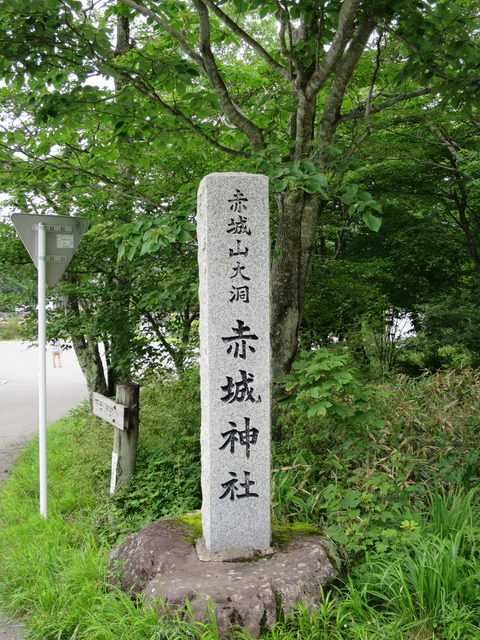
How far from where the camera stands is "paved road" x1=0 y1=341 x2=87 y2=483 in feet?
26.2

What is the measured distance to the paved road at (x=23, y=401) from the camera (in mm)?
7026

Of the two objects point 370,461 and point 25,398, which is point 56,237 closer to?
point 370,461

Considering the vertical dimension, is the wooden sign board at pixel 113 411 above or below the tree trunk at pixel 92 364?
below

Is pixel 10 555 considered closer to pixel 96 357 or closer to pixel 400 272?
pixel 96 357

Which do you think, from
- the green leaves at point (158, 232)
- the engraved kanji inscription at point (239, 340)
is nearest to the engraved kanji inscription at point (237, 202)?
the green leaves at point (158, 232)

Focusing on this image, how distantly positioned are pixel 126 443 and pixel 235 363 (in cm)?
188

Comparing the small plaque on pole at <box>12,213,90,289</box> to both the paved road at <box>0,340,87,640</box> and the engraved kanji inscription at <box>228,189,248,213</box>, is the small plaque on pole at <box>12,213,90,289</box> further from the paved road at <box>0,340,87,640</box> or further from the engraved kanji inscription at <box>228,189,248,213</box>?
the paved road at <box>0,340,87,640</box>

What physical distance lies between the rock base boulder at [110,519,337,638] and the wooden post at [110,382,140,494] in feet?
3.77

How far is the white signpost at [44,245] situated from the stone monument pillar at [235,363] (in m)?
1.92

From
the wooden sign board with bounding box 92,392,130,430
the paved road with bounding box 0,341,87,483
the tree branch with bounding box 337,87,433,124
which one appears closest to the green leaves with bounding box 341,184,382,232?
the tree branch with bounding box 337,87,433,124

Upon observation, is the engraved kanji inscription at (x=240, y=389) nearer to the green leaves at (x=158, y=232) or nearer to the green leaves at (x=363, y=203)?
the green leaves at (x=158, y=232)

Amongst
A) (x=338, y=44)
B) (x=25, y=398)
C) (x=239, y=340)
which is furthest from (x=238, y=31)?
(x=25, y=398)

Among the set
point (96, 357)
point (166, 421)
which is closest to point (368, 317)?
point (166, 421)

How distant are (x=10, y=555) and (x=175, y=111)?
13.7 ft
